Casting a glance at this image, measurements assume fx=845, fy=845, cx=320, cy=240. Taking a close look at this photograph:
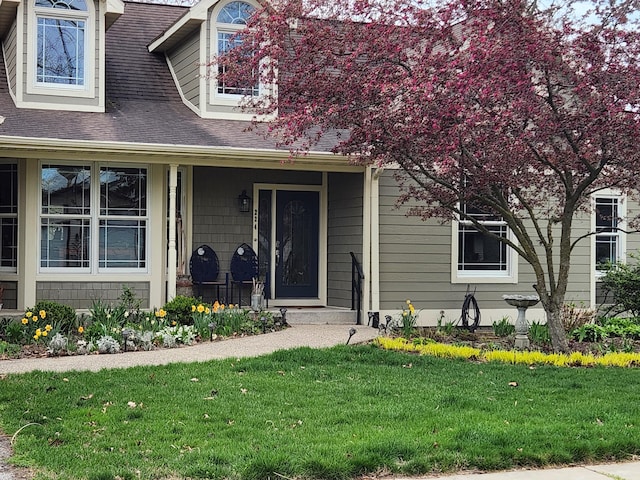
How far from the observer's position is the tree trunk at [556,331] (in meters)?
10.6

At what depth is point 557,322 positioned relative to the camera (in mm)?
10664

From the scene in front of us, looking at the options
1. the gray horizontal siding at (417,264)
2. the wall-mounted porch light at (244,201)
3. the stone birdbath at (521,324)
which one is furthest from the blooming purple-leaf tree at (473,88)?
the wall-mounted porch light at (244,201)

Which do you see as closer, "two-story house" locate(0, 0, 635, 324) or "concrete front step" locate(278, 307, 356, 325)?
"two-story house" locate(0, 0, 635, 324)

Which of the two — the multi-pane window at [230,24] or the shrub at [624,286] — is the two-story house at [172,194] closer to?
the multi-pane window at [230,24]

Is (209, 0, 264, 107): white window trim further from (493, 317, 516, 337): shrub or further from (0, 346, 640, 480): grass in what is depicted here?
(0, 346, 640, 480): grass

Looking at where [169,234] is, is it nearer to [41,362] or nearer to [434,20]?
[41,362]

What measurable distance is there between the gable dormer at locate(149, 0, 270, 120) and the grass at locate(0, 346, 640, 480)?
6.49 metres

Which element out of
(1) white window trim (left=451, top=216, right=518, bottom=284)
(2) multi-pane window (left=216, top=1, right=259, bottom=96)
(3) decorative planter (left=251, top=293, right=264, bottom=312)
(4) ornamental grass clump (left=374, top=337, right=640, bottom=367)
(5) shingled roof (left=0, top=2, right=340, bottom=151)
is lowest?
(4) ornamental grass clump (left=374, top=337, right=640, bottom=367)

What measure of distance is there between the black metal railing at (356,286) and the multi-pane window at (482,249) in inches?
73.2

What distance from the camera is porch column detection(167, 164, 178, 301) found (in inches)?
504

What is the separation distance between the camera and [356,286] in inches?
556

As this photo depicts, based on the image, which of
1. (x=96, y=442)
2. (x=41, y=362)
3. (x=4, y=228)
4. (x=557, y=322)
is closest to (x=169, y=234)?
(x=4, y=228)

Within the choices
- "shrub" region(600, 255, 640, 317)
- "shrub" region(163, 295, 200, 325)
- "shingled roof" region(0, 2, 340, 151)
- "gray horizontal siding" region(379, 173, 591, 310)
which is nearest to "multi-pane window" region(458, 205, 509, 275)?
"gray horizontal siding" region(379, 173, 591, 310)

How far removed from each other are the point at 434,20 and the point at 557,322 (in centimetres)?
405
